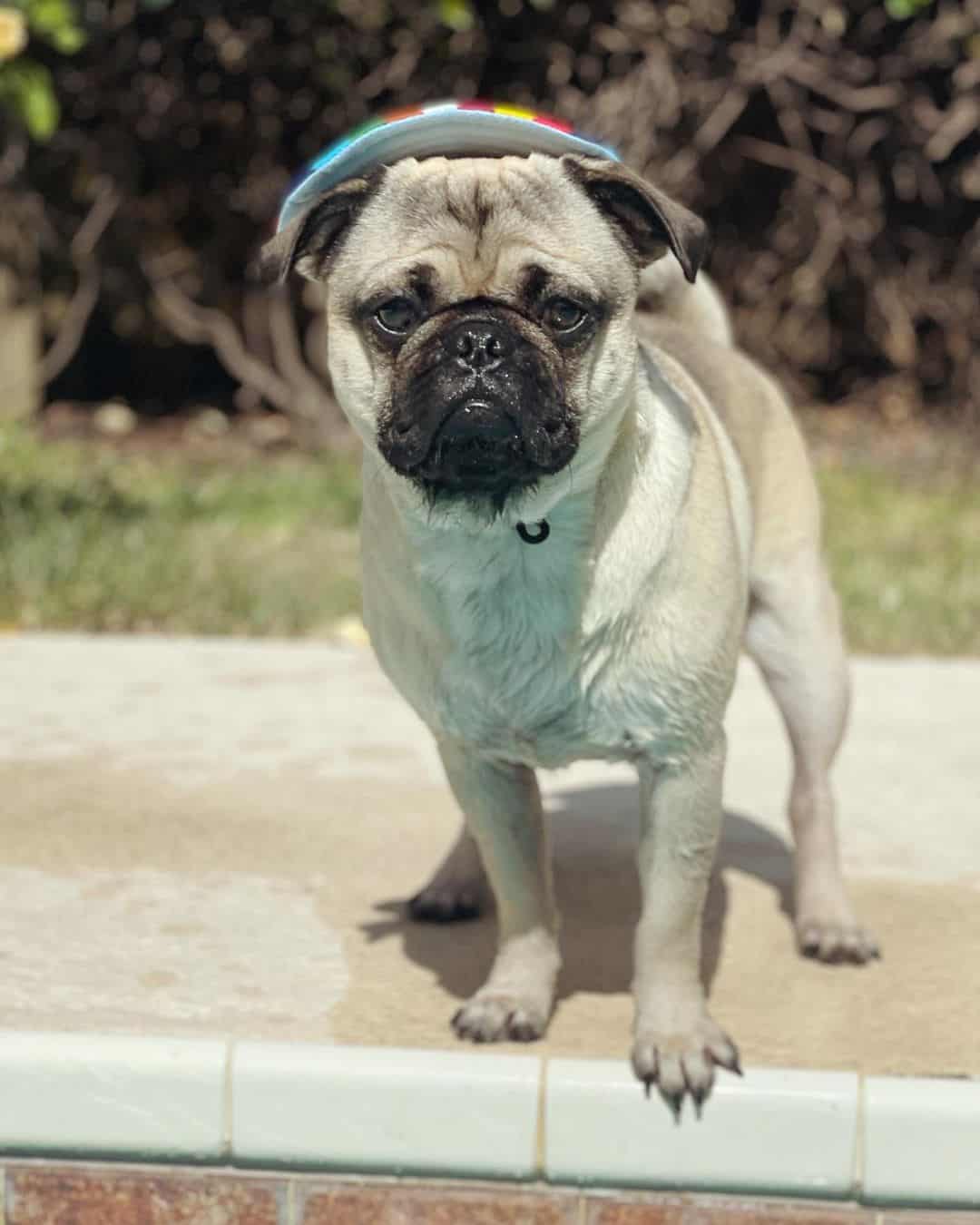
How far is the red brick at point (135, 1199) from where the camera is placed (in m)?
2.94

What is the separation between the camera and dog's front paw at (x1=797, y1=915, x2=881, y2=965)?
11.8 ft

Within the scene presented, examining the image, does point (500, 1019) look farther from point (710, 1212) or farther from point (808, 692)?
point (808, 692)

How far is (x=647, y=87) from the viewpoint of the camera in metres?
8.73

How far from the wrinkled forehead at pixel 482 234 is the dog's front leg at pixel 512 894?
779 millimetres

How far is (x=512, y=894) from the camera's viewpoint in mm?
3279

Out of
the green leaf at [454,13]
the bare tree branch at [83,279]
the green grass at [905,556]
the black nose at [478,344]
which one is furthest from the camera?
the bare tree branch at [83,279]

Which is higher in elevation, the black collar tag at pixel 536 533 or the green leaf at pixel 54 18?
the black collar tag at pixel 536 533

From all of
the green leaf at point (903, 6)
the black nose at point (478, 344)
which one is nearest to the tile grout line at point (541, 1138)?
the black nose at point (478, 344)

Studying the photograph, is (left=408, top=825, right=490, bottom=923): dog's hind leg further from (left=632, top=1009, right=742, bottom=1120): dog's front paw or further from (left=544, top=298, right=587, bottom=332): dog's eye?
(left=544, top=298, right=587, bottom=332): dog's eye

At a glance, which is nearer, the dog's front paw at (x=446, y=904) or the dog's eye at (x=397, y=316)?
the dog's eye at (x=397, y=316)

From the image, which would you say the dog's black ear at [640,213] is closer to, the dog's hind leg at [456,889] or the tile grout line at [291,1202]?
the dog's hind leg at [456,889]

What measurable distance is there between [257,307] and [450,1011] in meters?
6.93

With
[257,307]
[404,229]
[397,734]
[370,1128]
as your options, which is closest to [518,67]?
[257,307]

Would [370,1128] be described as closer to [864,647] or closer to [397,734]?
[397,734]
